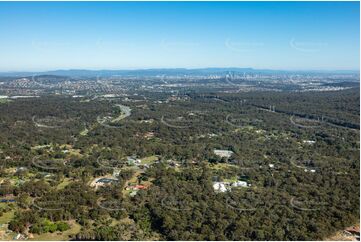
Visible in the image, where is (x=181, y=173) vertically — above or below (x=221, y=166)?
above

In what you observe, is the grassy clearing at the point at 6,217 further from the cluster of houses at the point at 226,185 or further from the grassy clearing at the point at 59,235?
the cluster of houses at the point at 226,185

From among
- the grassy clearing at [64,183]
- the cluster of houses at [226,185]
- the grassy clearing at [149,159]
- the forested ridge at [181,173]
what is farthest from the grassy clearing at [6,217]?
the grassy clearing at [149,159]

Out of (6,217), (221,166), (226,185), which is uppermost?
(6,217)

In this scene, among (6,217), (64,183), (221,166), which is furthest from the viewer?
(221,166)

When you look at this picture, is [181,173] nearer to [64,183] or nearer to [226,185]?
[226,185]

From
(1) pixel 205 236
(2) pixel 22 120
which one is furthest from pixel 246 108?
(1) pixel 205 236

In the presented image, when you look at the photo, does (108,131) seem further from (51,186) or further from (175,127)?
(51,186)

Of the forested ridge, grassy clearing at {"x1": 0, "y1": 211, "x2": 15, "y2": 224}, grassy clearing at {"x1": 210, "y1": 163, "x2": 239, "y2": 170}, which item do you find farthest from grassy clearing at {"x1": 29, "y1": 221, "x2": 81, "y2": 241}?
grassy clearing at {"x1": 210, "y1": 163, "x2": 239, "y2": 170}

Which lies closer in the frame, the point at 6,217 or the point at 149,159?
the point at 6,217

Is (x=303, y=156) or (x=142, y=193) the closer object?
(x=142, y=193)

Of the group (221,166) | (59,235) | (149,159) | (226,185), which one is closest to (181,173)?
(226,185)
